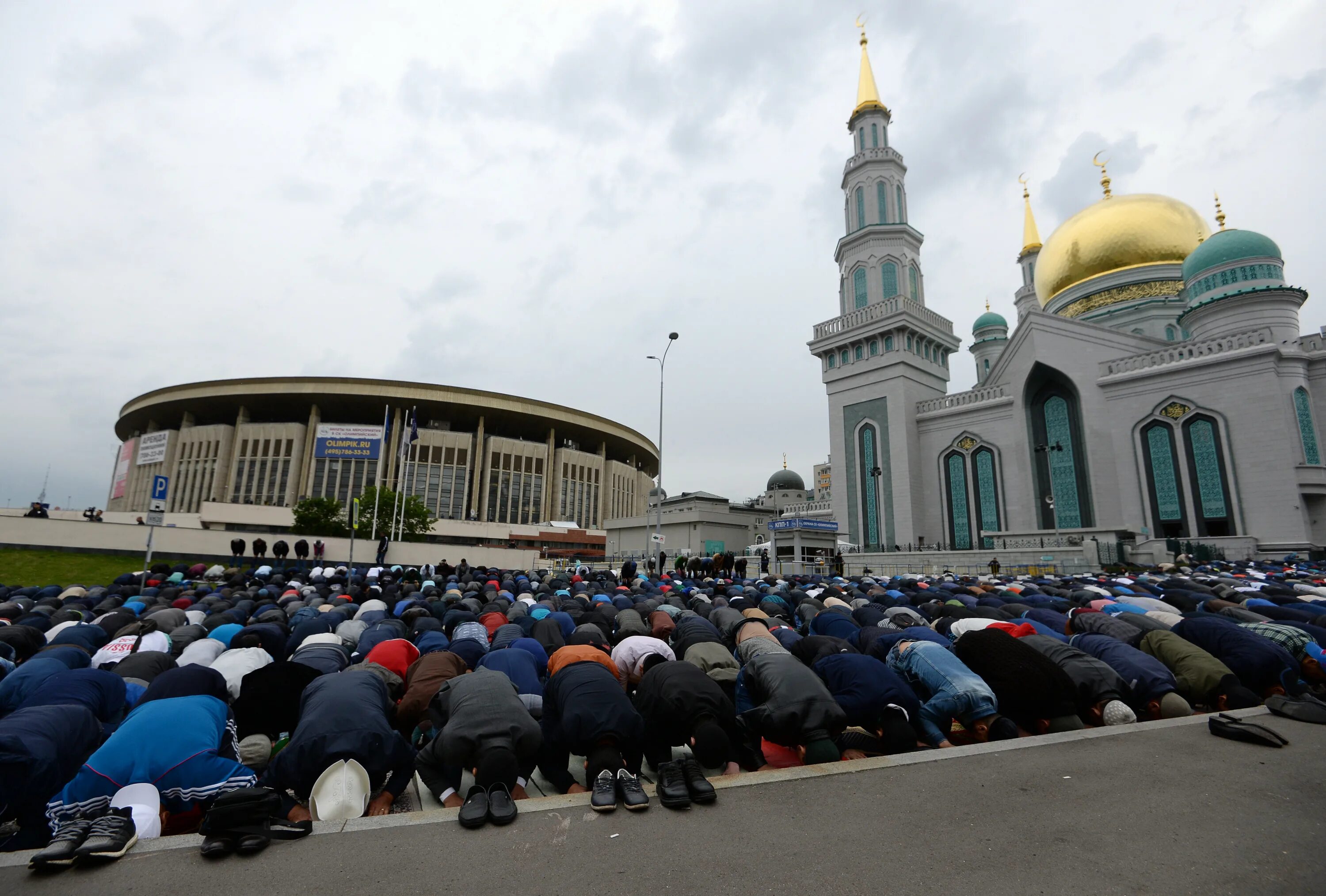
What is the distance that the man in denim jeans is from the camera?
561 centimetres

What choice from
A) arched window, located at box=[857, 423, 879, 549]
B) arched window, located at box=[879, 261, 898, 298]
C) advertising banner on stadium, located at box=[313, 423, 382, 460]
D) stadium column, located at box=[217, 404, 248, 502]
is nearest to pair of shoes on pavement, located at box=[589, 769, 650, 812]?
advertising banner on stadium, located at box=[313, 423, 382, 460]

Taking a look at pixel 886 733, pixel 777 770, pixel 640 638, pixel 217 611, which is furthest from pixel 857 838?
pixel 217 611

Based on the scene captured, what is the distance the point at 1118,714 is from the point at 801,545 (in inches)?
1008

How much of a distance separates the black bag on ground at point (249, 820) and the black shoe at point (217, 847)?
0.03 meters

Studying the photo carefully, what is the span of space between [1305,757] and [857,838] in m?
3.95

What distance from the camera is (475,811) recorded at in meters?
3.83

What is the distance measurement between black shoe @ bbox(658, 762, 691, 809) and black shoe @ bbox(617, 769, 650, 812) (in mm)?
120

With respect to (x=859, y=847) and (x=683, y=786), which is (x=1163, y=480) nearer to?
(x=859, y=847)

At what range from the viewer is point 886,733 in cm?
538

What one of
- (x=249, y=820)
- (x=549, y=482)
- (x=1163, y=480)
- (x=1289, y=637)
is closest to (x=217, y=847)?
(x=249, y=820)

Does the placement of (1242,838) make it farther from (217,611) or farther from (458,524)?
(458,524)

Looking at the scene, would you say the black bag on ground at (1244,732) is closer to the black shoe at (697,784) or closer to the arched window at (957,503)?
the black shoe at (697,784)

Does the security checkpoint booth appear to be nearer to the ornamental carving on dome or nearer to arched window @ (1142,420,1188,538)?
arched window @ (1142,420,1188,538)

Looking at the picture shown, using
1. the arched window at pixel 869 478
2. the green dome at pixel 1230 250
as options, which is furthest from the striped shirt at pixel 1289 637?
the green dome at pixel 1230 250
